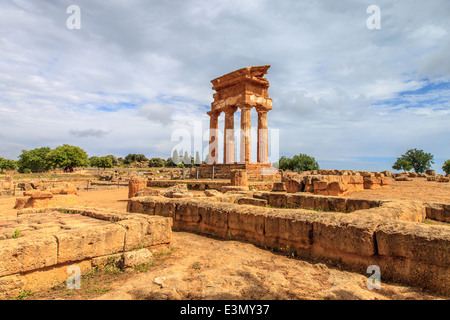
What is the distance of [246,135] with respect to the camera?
73.4ft

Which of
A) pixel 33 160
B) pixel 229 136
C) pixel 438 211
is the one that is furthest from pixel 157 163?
pixel 438 211

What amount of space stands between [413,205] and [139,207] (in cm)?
692

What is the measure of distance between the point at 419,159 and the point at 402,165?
14.6 feet

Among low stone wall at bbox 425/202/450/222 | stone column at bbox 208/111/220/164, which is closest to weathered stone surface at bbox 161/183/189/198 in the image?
low stone wall at bbox 425/202/450/222

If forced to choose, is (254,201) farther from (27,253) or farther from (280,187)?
(27,253)

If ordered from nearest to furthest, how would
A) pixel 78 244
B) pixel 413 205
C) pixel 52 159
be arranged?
1. pixel 78 244
2. pixel 413 205
3. pixel 52 159

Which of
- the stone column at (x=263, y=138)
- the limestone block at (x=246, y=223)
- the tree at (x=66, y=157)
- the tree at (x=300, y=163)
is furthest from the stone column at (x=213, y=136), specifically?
the tree at (x=66, y=157)

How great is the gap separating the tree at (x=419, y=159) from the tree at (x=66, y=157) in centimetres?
7326

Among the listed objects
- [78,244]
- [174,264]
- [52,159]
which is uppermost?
[52,159]

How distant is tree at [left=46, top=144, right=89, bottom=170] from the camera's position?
51.4 metres

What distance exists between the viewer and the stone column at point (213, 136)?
85.3ft

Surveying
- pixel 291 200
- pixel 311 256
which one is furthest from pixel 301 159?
pixel 311 256
